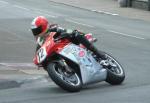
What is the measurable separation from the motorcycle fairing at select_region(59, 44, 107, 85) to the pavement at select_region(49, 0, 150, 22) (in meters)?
18.3

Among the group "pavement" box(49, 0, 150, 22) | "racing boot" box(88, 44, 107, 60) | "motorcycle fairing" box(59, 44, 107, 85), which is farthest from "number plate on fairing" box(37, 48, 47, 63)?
"pavement" box(49, 0, 150, 22)

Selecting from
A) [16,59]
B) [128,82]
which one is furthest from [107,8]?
[128,82]

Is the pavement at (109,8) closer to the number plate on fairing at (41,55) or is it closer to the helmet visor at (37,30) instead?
the helmet visor at (37,30)

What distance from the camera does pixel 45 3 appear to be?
38.3 m

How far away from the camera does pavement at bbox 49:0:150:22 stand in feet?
104

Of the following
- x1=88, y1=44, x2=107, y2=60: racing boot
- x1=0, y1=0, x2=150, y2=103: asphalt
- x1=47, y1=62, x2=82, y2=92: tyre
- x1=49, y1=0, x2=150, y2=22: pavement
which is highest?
x1=88, y1=44, x2=107, y2=60: racing boot

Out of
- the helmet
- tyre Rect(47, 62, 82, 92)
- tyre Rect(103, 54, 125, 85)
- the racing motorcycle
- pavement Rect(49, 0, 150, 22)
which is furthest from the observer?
pavement Rect(49, 0, 150, 22)

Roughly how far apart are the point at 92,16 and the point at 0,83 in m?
19.5

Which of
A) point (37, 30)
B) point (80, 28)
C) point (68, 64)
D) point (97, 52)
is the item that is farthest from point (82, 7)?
point (68, 64)

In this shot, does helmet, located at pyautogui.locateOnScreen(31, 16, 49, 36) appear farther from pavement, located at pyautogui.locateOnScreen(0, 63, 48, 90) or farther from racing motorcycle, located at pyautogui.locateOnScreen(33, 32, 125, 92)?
pavement, located at pyautogui.locateOnScreen(0, 63, 48, 90)

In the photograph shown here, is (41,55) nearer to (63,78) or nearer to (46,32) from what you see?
(46,32)

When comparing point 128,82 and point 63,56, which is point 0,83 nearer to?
point 63,56

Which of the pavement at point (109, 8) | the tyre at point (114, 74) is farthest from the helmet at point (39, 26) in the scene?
the pavement at point (109, 8)

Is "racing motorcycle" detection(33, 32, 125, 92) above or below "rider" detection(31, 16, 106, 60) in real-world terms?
below
